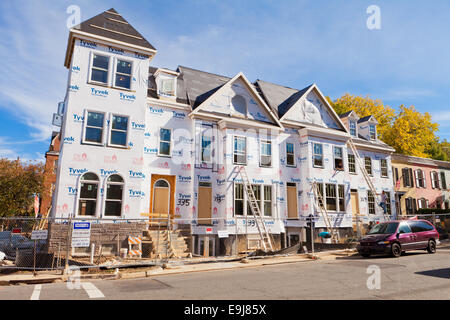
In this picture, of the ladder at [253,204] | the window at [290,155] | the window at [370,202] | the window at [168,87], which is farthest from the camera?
the window at [370,202]

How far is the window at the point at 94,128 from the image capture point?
55.4ft

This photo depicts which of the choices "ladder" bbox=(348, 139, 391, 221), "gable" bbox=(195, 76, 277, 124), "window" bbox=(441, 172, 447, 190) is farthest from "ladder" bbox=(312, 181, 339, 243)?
"window" bbox=(441, 172, 447, 190)

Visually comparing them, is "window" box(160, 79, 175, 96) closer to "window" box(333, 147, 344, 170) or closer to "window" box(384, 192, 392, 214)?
"window" box(333, 147, 344, 170)

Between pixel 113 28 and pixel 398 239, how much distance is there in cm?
1896

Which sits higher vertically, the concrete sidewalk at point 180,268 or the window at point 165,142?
the window at point 165,142

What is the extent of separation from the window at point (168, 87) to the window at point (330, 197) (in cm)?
1332

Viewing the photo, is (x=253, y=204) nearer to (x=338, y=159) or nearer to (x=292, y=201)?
(x=292, y=201)

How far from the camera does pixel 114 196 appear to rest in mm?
16875

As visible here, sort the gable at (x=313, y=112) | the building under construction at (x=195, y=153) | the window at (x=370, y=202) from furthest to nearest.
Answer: the window at (x=370, y=202) < the gable at (x=313, y=112) < the building under construction at (x=195, y=153)

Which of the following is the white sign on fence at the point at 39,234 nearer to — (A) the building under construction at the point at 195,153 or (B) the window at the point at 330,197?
(A) the building under construction at the point at 195,153

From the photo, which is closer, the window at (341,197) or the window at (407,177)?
the window at (341,197)

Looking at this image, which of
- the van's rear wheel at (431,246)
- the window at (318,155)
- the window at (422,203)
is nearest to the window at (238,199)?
the window at (318,155)
